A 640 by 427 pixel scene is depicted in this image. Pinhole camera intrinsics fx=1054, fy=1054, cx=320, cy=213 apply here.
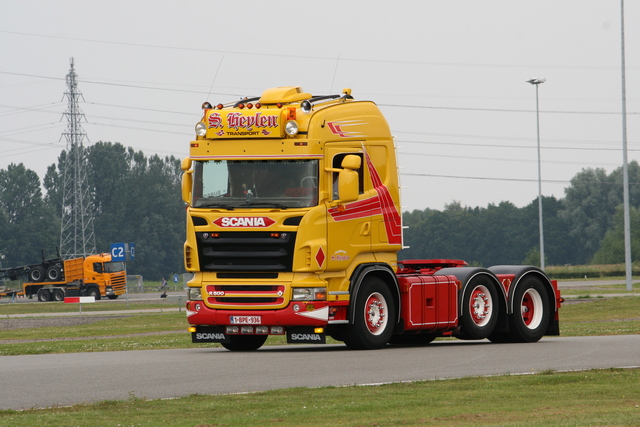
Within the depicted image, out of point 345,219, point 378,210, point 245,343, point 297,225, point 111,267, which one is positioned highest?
point 378,210

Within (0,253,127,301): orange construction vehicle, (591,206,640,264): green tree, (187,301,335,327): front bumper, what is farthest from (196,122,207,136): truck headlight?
(591,206,640,264): green tree

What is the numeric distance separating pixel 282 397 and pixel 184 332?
1874 centimetres

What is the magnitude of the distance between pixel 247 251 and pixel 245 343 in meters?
2.84

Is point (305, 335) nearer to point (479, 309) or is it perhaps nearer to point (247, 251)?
point (247, 251)

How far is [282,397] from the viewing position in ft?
38.1

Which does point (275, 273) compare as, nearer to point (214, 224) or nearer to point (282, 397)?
point (214, 224)

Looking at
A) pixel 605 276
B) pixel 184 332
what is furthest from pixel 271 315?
pixel 605 276

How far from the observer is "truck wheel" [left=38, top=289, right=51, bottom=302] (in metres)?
72.8

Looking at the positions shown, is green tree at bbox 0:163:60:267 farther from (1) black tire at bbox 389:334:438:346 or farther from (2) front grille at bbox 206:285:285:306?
(2) front grille at bbox 206:285:285:306

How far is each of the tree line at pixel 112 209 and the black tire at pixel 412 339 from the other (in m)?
106

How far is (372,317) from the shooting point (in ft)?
59.1

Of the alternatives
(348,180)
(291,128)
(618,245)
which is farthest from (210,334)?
(618,245)

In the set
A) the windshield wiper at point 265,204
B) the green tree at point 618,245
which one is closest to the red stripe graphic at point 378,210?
the windshield wiper at point 265,204

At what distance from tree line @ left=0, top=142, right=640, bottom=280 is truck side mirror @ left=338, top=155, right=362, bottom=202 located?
325 ft
